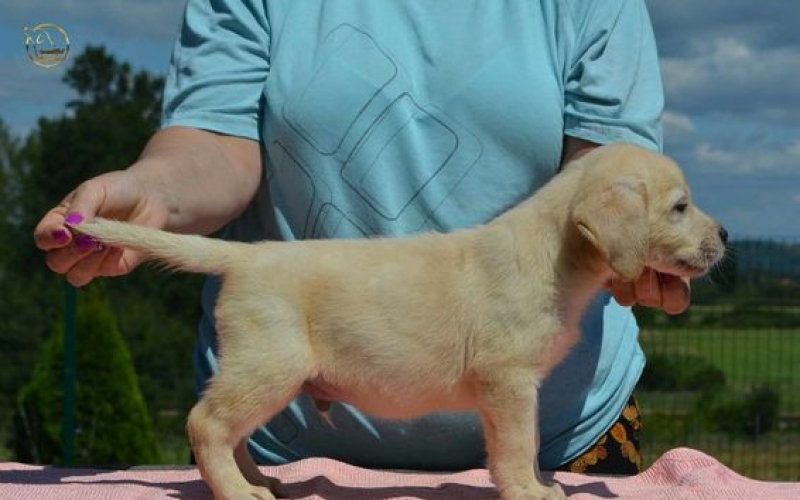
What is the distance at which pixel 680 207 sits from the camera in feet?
7.21

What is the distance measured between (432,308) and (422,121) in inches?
27.1

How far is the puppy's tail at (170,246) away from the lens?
2.16 metres

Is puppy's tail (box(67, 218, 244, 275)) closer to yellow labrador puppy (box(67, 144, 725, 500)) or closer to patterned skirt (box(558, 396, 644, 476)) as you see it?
yellow labrador puppy (box(67, 144, 725, 500))

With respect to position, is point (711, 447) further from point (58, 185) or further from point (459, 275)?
point (459, 275)

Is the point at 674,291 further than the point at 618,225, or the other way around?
the point at 674,291

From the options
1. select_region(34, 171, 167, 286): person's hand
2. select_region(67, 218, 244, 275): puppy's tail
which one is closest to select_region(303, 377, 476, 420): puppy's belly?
select_region(67, 218, 244, 275): puppy's tail

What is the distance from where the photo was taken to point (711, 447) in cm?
1023

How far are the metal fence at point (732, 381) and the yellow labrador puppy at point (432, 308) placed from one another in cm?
763

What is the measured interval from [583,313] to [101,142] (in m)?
11.3

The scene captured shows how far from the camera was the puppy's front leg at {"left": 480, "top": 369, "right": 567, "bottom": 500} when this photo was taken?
2092mm

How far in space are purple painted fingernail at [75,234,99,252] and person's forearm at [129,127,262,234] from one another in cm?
24

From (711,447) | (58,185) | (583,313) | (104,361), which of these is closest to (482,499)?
(583,313)

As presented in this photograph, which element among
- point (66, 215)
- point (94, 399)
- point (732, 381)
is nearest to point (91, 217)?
point (66, 215)

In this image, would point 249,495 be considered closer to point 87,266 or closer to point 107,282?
point 87,266
